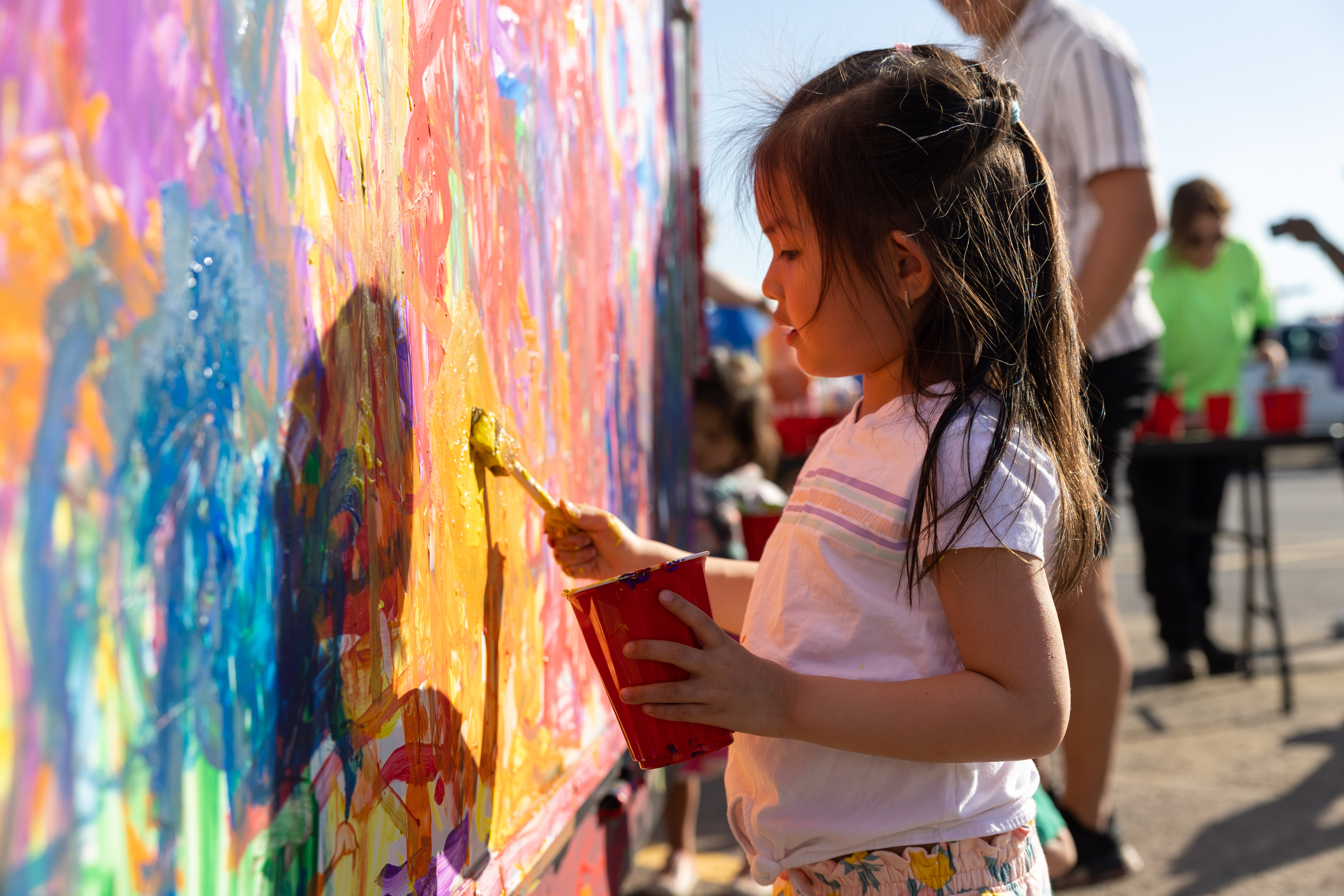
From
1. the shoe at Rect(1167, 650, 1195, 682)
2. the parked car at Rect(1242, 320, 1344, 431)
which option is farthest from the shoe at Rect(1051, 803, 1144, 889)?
the parked car at Rect(1242, 320, 1344, 431)

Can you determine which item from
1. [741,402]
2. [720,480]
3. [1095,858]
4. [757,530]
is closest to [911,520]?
[757,530]

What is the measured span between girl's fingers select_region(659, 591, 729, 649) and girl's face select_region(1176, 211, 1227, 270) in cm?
431

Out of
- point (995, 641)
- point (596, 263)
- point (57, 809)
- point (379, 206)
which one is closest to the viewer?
point (57, 809)

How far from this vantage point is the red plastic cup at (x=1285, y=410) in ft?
13.6

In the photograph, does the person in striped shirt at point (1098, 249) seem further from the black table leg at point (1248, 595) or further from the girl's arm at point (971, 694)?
the black table leg at point (1248, 595)

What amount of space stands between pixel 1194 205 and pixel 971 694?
4.28m

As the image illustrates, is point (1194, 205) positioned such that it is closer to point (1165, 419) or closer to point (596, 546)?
point (1165, 419)

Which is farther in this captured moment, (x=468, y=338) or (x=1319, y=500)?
(x=1319, y=500)

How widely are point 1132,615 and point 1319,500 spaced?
17.0ft

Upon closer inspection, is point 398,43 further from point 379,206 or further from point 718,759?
point 718,759

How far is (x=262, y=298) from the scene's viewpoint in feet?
2.38

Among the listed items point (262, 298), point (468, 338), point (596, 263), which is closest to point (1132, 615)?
point (596, 263)

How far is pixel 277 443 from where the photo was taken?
2.44 feet

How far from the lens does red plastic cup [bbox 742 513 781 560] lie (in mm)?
2049
